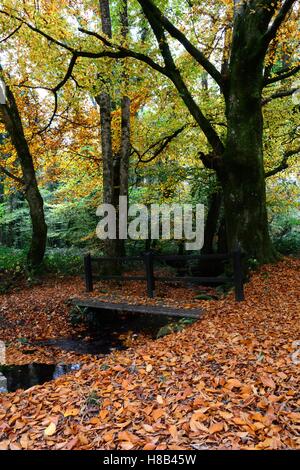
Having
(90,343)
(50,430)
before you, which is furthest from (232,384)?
(90,343)

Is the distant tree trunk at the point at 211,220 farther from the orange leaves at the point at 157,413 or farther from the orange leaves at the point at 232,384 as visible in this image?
the orange leaves at the point at 157,413

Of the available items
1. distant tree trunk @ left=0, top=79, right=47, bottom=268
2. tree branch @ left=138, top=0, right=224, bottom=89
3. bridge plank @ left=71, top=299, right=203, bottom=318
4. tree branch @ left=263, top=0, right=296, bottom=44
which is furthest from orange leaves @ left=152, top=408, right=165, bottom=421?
distant tree trunk @ left=0, top=79, right=47, bottom=268

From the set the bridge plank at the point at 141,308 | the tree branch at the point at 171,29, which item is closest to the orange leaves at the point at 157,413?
the bridge plank at the point at 141,308

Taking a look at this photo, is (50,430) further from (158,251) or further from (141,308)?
(158,251)

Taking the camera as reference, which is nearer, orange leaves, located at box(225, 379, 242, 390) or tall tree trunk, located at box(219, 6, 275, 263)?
orange leaves, located at box(225, 379, 242, 390)

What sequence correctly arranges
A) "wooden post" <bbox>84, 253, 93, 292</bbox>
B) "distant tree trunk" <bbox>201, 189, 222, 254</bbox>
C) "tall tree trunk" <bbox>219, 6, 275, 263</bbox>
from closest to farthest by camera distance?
"tall tree trunk" <bbox>219, 6, 275, 263</bbox>
"wooden post" <bbox>84, 253, 93, 292</bbox>
"distant tree trunk" <bbox>201, 189, 222, 254</bbox>

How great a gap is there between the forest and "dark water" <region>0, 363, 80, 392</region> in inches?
1.8

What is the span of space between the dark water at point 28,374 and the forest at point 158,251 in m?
0.05

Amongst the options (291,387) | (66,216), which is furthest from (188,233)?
(291,387)

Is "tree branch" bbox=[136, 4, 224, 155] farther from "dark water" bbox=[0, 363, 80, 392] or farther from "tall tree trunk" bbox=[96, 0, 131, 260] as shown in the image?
"dark water" bbox=[0, 363, 80, 392]

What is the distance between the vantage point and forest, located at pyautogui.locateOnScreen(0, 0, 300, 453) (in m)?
3.20

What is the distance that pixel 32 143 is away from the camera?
1367 centimetres

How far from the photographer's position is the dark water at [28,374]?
204 inches
